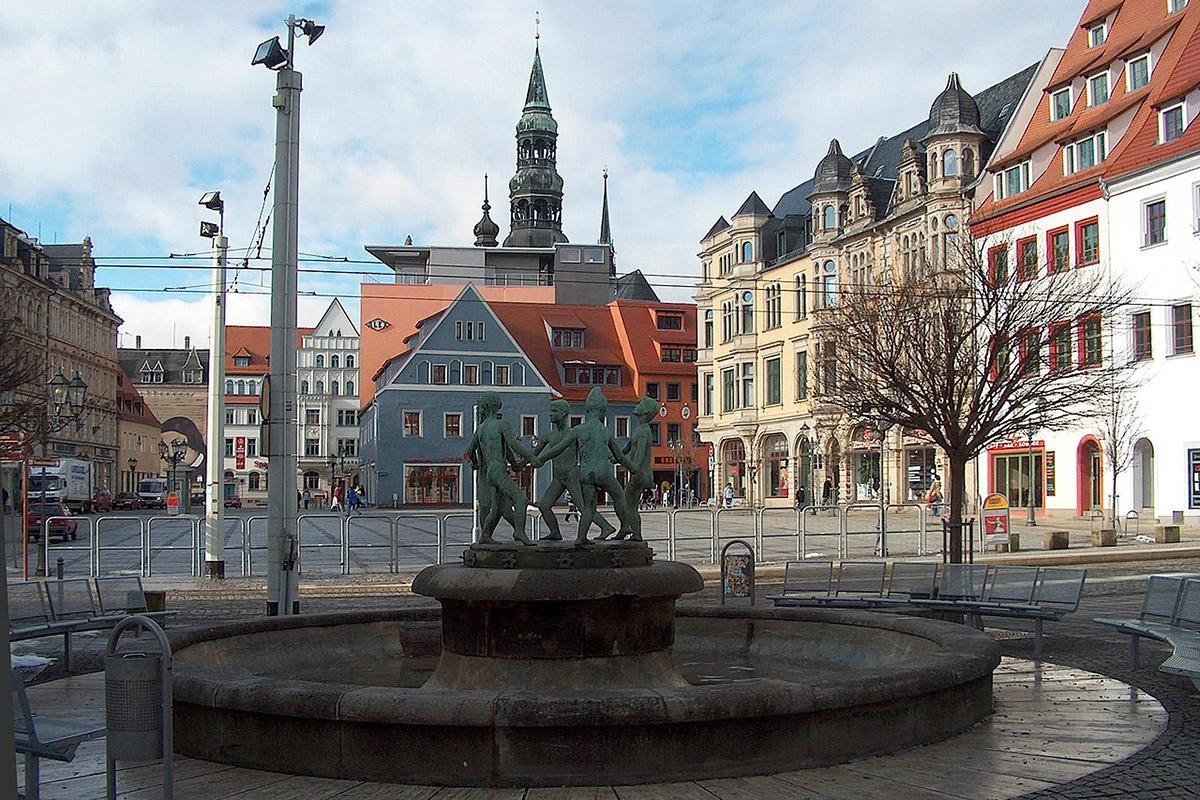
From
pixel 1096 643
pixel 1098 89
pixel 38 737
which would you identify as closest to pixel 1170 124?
pixel 1098 89

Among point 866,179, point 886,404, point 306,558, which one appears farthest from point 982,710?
point 866,179

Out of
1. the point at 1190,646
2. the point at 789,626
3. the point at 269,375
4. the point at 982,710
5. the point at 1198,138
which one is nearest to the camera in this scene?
the point at 982,710

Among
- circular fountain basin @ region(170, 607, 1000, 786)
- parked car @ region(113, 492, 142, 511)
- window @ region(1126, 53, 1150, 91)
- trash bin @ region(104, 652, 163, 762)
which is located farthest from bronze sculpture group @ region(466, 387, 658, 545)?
parked car @ region(113, 492, 142, 511)

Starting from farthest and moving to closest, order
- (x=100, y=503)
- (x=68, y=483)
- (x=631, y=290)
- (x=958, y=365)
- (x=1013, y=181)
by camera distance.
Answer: (x=631, y=290), (x=100, y=503), (x=68, y=483), (x=1013, y=181), (x=958, y=365)

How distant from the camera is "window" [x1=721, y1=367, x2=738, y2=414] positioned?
245 feet

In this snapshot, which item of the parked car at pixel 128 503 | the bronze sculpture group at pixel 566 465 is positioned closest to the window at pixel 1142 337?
the bronze sculpture group at pixel 566 465

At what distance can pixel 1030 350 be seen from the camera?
23938 mm

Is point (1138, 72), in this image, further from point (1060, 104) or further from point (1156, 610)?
point (1156, 610)

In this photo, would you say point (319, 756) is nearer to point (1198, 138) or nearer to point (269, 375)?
point (269, 375)

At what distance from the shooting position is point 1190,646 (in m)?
10.3

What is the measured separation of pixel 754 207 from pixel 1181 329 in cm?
3429

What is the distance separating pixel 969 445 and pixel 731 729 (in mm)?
17278

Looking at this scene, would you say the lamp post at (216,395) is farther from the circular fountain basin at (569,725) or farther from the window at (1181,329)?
the window at (1181,329)

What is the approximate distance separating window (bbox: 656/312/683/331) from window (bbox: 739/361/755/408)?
13.8 m
